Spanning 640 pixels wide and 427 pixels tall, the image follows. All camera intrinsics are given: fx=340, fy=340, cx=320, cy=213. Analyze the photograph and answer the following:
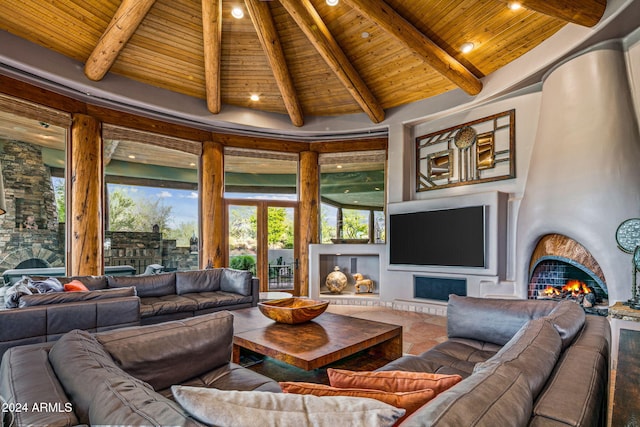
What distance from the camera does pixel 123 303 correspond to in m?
3.38

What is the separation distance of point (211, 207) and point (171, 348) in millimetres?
4914

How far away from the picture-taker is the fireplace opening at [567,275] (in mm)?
3832

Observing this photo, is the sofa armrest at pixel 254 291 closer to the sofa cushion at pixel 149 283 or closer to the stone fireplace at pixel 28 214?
the sofa cushion at pixel 149 283

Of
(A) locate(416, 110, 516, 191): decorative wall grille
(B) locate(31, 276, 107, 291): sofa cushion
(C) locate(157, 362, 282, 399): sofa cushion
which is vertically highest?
(A) locate(416, 110, 516, 191): decorative wall grille

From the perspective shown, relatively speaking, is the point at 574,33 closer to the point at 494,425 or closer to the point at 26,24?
the point at 494,425

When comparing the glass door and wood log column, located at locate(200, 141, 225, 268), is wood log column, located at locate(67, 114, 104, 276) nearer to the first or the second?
wood log column, located at locate(200, 141, 225, 268)

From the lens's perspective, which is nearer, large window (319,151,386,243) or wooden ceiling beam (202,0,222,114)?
wooden ceiling beam (202,0,222,114)

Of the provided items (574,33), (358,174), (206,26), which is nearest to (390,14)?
(574,33)

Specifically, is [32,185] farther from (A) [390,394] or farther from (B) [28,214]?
(A) [390,394]

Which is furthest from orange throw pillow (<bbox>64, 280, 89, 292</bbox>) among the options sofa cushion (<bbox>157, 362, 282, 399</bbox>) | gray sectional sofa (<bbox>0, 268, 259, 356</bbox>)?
sofa cushion (<bbox>157, 362, 282, 399</bbox>)

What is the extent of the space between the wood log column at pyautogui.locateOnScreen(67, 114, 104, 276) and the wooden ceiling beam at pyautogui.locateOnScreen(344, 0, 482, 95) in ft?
13.9

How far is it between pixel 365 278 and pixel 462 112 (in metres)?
3.52

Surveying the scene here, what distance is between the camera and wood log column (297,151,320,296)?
275 inches

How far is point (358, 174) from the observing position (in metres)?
7.06
